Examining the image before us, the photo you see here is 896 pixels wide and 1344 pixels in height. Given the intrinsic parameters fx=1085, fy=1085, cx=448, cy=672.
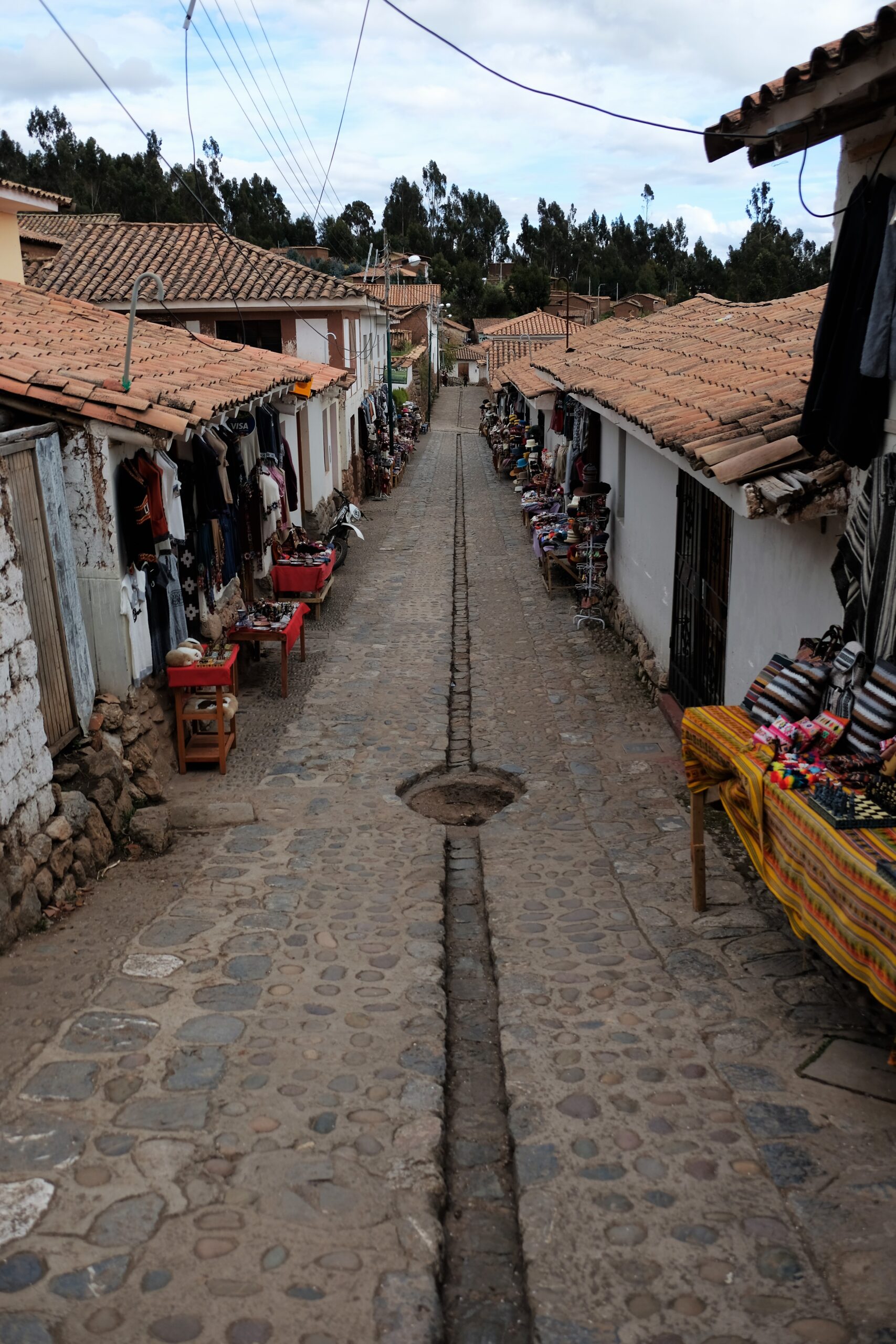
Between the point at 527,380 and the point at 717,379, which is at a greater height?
the point at 717,379

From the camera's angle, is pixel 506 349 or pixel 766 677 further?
Result: pixel 506 349

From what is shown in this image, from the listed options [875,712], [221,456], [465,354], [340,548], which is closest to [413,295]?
[465,354]

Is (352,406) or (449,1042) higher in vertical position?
(352,406)

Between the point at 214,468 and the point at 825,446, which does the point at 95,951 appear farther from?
the point at 214,468

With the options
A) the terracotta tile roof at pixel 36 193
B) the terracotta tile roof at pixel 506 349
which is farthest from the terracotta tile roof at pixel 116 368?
the terracotta tile roof at pixel 506 349

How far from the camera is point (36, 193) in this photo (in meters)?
14.5

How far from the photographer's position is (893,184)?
530 centimetres

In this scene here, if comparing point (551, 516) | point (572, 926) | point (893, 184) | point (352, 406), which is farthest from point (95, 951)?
point (352, 406)

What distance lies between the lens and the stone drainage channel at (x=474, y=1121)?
3631mm

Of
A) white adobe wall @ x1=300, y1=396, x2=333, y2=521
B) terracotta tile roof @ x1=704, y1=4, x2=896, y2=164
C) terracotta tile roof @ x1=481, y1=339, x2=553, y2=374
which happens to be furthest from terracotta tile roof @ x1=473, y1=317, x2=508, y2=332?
terracotta tile roof @ x1=704, y1=4, x2=896, y2=164

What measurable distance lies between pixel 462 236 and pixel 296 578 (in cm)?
10657

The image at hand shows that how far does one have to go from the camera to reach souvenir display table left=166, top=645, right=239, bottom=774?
9008mm

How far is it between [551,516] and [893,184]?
522 inches

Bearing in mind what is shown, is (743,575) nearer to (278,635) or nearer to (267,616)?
(278,635)
